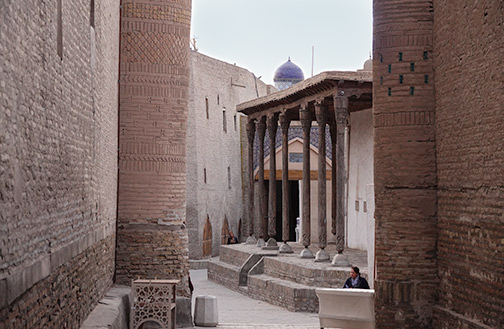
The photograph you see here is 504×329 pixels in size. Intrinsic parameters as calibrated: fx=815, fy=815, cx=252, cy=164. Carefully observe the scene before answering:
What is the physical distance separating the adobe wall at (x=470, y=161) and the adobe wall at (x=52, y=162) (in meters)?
3.69

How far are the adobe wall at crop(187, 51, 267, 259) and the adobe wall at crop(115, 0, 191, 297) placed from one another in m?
13.7

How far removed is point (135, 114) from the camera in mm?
11844

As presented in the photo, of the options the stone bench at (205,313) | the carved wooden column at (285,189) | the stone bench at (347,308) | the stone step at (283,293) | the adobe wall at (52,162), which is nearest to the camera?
the adobe wall at (52,162)

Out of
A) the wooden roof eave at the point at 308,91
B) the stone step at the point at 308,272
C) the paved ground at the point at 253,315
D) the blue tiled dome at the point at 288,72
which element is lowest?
the paved ground at the point at 253,315

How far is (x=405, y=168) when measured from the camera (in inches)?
354

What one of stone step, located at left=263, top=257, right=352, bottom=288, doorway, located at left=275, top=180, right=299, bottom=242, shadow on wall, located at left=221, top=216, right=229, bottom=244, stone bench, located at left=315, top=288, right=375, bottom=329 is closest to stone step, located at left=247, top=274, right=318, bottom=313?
stone step, located at left=263, top=257, right=352, bottom=288

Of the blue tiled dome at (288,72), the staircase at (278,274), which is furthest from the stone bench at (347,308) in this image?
the blue tiled dome at (288,72)

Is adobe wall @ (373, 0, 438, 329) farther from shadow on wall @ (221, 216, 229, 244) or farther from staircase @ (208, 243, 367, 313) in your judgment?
shadow on wall @ (221, 216, 229, 244)

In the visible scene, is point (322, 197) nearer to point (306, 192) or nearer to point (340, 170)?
point (306, 192)

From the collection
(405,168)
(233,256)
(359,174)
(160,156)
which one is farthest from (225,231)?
(405,168)

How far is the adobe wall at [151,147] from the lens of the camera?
11758 mm

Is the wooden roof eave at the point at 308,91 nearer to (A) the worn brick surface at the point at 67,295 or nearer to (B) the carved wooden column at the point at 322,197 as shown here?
(B) the carved wooden column at the point at 322,197

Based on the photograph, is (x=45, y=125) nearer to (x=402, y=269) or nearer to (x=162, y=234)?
(x=402, y=269)

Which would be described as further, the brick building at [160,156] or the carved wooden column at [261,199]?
the carved wooden column at [261,199]
